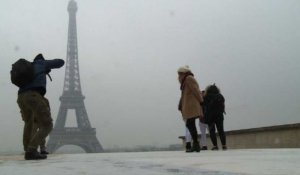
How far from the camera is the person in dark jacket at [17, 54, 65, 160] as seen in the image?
5.76m

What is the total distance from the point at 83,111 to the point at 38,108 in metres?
50.5

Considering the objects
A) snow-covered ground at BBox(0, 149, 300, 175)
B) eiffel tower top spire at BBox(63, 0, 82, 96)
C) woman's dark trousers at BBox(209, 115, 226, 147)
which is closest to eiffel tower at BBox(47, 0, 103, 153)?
eiffel tower top spire at BBox(63, 0, 82, 96)

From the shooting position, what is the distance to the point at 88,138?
54.5 m

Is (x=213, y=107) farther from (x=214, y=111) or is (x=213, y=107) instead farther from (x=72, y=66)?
(x=72, y=66)

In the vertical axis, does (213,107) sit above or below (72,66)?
below

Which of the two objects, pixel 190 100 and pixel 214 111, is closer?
pixel 190 100

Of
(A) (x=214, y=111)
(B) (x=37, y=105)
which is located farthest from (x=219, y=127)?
(B) (x=37, y=105)

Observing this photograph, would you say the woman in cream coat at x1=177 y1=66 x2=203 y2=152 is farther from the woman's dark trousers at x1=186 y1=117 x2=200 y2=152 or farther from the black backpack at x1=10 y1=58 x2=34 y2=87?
the black backpack at x1=10 y1=58 x2=34 y2=87

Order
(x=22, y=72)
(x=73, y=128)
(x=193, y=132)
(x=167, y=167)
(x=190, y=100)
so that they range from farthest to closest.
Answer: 1. (x=73, y=128)
2. (x=190, y=100)
3. (x=193, y=132)
4. (x=22, y=72)
5. (x=167, y=167)

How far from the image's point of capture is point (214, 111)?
8688 mm

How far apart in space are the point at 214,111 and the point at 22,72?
4322 millimetres

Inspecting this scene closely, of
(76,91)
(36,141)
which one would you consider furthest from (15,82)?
(76,91)

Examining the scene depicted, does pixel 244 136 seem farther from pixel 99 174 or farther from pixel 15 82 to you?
pixel 99 174

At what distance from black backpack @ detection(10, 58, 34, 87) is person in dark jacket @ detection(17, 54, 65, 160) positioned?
86 mm
